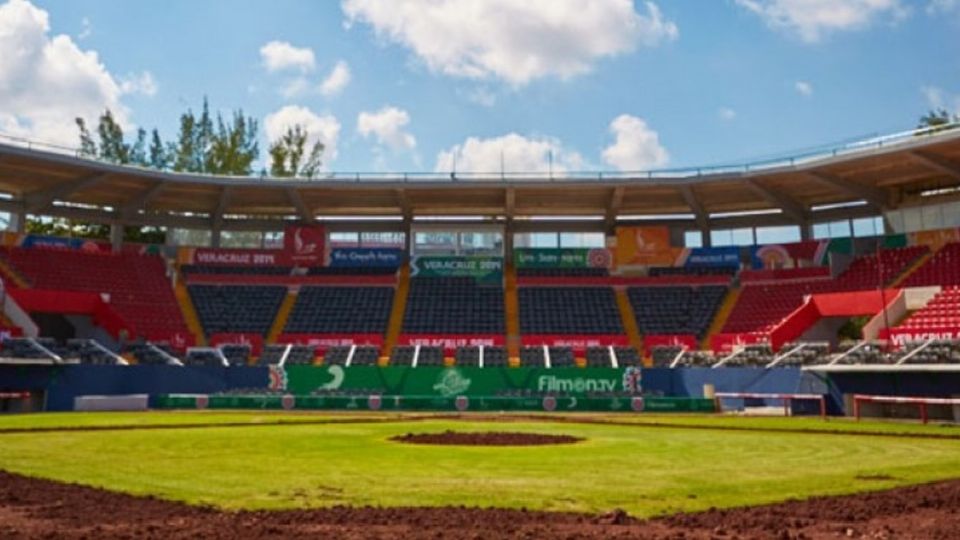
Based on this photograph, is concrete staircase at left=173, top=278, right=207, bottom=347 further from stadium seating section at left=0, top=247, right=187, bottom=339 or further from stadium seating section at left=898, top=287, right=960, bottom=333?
stadium seating section at left=898, top=287, right=960, bottom=333

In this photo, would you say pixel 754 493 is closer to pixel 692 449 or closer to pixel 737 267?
pixel 692 449

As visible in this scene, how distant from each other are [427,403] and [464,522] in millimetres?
33635

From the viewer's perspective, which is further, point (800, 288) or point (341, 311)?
point (341, 311)

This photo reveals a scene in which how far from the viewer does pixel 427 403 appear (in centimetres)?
4303

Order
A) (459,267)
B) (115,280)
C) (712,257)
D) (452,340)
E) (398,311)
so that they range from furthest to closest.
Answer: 1. (459,267)
2. (712,257)
3. (398,311)
4. (115,280)
5. (452,340)

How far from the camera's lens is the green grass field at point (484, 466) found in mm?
12031

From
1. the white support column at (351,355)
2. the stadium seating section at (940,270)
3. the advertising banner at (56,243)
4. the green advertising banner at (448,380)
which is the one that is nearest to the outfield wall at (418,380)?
the green advertising banner at (448,380)

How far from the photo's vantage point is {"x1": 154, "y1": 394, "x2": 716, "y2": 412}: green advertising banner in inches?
1660

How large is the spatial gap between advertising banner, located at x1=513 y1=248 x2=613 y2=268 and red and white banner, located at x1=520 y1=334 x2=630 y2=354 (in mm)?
9501

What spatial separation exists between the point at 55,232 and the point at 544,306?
1892 inches

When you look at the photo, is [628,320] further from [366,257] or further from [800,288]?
[366,257]

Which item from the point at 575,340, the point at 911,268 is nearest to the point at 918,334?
the point at 911,268

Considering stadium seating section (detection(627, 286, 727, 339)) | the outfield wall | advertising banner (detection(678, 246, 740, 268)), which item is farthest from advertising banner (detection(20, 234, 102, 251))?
advertising banner (detection(678, 246, 740, 268))

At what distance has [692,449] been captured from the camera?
20.1m
